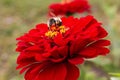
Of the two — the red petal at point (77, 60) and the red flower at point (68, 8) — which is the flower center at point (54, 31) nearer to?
the red petal at point (77, 60)

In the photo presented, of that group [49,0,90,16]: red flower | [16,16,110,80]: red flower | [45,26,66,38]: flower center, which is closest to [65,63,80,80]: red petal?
[16,16,110,80]: red flower

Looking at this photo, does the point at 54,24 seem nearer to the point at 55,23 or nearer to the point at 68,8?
the point at 55,23

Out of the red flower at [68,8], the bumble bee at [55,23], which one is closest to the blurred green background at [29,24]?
the red flower at [68,8]

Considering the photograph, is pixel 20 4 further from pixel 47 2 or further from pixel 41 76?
pixel 41 76

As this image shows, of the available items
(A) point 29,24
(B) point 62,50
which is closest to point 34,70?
(B) point 62,50

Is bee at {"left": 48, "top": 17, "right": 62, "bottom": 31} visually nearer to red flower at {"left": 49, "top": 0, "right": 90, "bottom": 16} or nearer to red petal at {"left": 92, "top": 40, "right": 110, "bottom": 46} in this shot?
red petal at {"left": 92, "top": 40, "right": 110, "bottom": 46}

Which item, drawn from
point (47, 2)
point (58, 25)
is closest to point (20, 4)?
point (47, 2)
